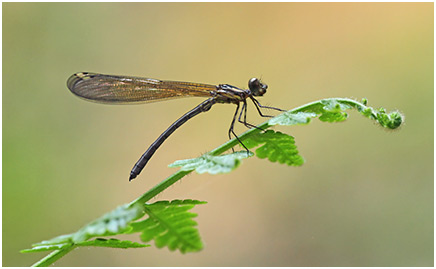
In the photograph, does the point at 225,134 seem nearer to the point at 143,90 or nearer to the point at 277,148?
the point at 143,90

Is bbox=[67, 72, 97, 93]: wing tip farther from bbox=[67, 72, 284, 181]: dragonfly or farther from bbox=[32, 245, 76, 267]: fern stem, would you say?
bbox=[32, 245, 76, 267]: fern stem

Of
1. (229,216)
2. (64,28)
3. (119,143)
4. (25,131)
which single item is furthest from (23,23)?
(229,216)

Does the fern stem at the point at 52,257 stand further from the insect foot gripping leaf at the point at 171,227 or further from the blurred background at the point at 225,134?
the blurred background at the point at 225,134

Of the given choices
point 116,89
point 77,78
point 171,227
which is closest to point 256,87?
point 116,89

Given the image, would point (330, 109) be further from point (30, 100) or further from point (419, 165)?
point (30, 100)

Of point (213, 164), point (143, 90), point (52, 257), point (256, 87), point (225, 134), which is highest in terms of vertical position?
point (225, 134)

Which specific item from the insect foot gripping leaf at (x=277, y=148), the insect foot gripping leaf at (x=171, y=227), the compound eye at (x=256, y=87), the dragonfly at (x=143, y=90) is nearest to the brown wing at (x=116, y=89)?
the dragonfly at (x=143, y=90)
